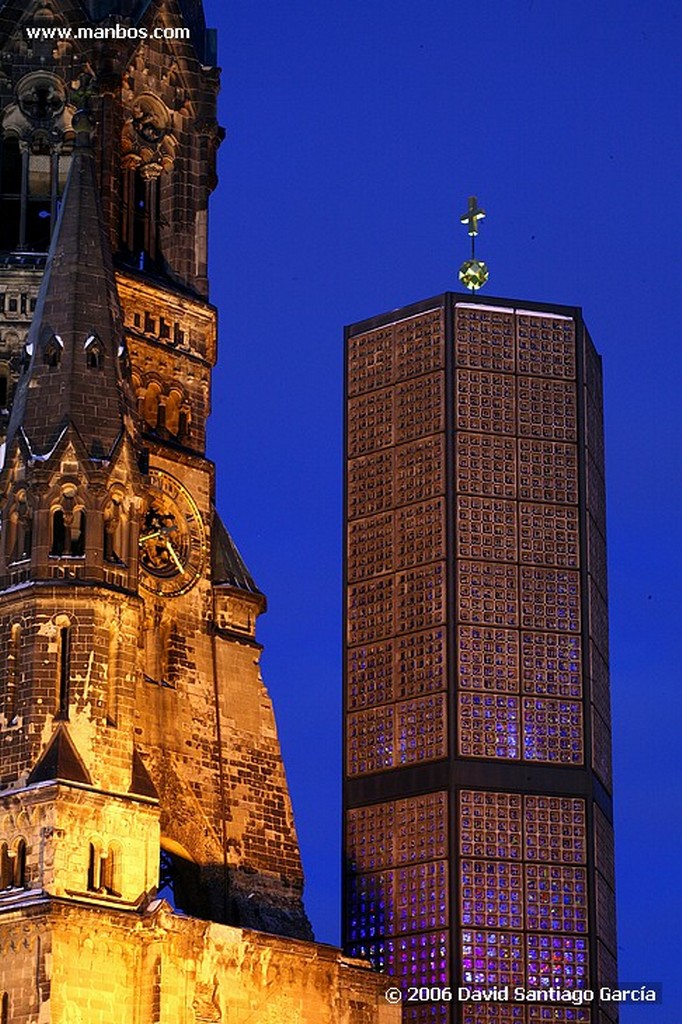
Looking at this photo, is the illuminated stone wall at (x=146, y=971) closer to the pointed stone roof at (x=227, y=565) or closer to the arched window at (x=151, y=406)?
the pointed stone roof at (x=227, y=565)

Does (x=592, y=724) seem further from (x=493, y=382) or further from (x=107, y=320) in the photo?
(x=107, y=320)

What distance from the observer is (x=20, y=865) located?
67.4 meters

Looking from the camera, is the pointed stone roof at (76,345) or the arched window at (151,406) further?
the arched window at (151,406)

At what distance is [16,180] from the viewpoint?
3270 inches

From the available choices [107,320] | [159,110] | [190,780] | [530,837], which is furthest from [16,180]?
[530,837]

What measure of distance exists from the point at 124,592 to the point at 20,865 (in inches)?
300

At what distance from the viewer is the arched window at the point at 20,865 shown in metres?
67.2

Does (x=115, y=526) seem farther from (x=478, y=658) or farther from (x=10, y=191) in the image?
(x=10, y=191)

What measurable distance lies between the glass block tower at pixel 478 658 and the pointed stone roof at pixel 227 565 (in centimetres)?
563

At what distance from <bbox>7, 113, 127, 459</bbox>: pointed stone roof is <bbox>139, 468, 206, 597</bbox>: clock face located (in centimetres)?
536

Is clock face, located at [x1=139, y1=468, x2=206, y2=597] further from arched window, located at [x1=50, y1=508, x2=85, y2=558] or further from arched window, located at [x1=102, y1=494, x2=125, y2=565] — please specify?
arched window, located at [x1=50, y1=508, x2=85, y2=558]

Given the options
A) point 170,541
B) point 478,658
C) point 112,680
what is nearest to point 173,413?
point 170,541

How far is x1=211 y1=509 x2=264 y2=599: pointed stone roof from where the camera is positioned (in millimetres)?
80062

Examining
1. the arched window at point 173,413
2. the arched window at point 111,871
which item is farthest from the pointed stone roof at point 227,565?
the arched window at point 111,871
